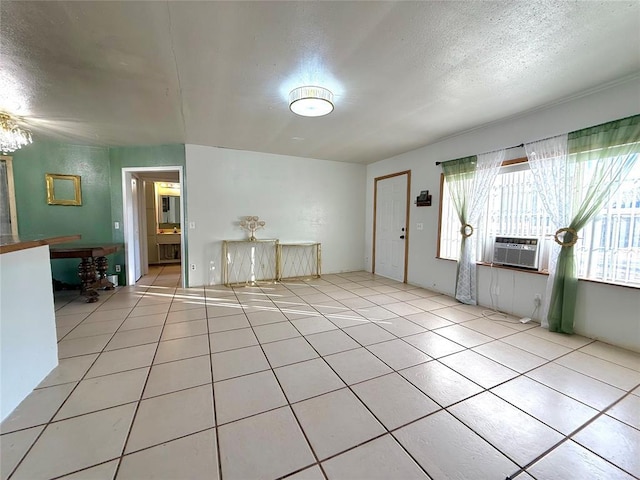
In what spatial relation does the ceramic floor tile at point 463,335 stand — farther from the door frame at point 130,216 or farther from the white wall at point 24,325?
the door frame at point 130,216

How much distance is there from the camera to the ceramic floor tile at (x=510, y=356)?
2.09m

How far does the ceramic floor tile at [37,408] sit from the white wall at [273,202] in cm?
272

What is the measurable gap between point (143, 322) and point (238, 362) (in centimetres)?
155

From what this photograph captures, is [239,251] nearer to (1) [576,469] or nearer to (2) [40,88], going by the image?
(2) [40,88]

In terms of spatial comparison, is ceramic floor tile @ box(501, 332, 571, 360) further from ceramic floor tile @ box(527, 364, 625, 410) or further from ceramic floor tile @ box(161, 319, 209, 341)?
ceramic floor tile @ box(161, 319, 209, 341)

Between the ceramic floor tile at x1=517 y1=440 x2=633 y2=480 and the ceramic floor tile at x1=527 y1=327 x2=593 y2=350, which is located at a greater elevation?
the ceramic floor tile at x1=527 y1=327 x2=593 y2=350

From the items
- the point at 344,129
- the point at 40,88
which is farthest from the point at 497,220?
the point at 40,88

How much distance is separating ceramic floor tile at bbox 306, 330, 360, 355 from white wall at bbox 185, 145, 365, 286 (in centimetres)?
273

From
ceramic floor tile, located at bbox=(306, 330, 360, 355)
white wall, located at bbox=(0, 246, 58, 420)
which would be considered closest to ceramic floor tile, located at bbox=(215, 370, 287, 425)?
ceramic floor tile, located at bbox=(306, 330, 360, 355)

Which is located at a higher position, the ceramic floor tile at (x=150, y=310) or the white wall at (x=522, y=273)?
the white wall at (x=522, y=273)

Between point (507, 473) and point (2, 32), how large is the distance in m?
3.87

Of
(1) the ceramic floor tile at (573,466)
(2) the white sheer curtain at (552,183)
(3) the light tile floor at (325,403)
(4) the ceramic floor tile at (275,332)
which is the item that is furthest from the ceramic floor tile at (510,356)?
(4) the ceramic floor tile at (275,332)

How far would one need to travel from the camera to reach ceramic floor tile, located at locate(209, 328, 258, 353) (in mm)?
2324

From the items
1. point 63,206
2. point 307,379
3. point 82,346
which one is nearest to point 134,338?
point 82,346
